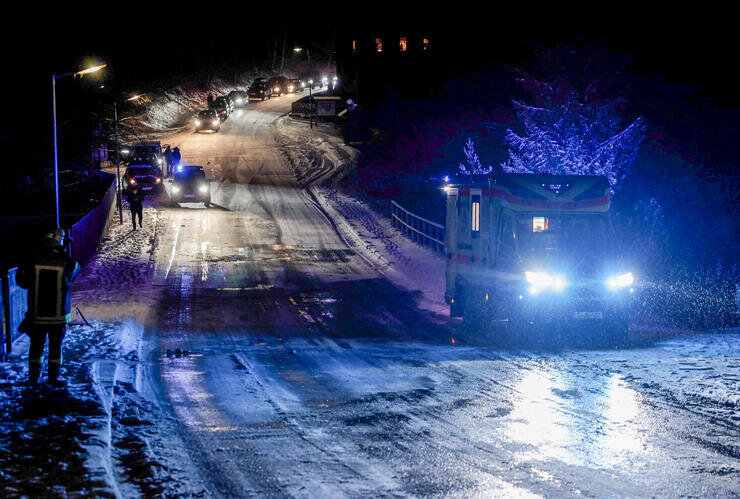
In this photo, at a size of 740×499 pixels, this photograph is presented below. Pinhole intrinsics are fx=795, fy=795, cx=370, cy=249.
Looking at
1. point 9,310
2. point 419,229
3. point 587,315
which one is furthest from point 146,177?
point 587,315

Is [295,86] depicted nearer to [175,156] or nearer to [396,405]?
[175,156]

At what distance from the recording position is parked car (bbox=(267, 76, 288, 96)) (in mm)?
99469

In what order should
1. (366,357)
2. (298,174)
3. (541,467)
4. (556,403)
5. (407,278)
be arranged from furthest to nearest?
(298,174) < (407,278) < (366,357) < (556,403) < (541,467)

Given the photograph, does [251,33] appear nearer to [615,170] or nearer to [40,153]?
[40,153]

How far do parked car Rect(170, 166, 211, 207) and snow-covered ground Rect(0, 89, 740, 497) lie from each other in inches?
689

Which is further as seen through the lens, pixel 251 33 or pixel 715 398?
pixel 251 33

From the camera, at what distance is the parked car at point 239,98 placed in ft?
285

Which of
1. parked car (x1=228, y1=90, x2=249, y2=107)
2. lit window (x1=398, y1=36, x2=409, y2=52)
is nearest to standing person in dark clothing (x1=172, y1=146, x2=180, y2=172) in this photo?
parked car (x1=228, y1=90, x2=249, y2=107)

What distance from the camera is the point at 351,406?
9781mm

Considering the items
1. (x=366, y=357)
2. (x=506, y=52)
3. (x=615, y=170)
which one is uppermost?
(x=506, y=52)

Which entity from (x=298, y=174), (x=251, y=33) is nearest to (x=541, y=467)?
(x=298, y=174)

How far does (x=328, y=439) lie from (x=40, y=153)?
34.1 metres

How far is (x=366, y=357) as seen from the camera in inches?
520

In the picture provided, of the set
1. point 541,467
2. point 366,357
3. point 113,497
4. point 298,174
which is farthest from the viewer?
point 298,174
